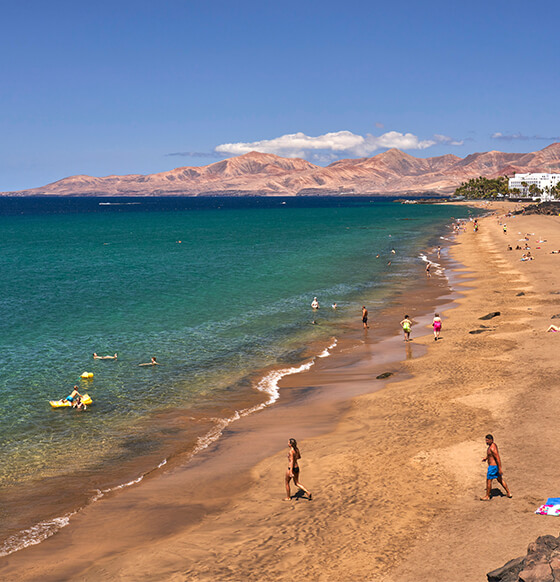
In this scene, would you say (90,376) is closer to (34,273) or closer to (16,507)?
(16,507)

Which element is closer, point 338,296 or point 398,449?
point 398,449

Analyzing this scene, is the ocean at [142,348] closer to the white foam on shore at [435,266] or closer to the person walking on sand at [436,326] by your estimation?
the white foam on shore at [435,266]

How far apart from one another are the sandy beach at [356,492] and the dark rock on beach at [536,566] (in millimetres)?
956

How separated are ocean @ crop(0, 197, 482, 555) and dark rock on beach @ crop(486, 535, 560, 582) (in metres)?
11.8

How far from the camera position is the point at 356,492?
16203 millimetres

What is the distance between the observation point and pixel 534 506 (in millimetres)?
14188

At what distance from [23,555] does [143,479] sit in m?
4.78

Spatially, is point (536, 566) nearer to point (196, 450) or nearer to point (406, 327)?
point (196, 450)

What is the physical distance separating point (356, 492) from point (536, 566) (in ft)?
21.7

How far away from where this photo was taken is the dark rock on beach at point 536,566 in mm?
9891

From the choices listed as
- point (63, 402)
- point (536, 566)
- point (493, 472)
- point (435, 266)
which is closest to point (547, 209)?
point (435, 266)

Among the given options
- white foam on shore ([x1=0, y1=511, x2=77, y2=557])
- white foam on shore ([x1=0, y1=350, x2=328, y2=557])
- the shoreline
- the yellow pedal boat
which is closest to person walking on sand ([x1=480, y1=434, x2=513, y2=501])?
the shoreline

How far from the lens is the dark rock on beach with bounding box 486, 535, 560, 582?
32.4 feet

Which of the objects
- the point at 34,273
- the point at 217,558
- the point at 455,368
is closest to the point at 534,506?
the point at 217,558
